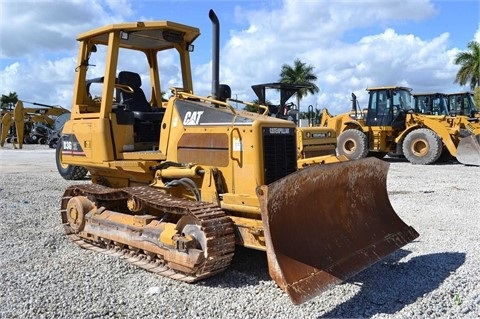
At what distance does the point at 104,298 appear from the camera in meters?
4.34

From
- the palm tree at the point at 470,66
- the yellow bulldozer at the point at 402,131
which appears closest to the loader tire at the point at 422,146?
the yellow bulldozer at the point at 402,131

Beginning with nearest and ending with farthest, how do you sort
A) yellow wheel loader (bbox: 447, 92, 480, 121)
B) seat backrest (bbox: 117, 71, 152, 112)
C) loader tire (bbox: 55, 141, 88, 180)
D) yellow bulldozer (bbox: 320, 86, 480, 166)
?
1. seat backrest (bbox: 117, 71, 152, 112)
2. loader tire (bbox: 55, 141, 88, 180)
3. yellow bulldozer (bbox: 320, 86, 480, 166)
4. yellow wheel loader (bbox: 447, 92, 480, 121)

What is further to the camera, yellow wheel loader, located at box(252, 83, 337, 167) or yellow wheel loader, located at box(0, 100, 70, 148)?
yellow wheel loader, located at box(0, 100, 70, 148)

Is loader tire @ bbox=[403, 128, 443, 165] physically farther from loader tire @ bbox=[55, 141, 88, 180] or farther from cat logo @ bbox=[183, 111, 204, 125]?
cat logo @ bbox=[183, 111, 204, 125]

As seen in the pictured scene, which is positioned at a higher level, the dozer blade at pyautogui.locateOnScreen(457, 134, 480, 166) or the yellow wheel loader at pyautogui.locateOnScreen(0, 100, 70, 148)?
the yellow wheel loader at pyautogui.locateOnScreen(0, 100, 70, 148)

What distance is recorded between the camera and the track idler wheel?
618cm

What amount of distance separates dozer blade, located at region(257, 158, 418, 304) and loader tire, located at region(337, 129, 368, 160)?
481 inches

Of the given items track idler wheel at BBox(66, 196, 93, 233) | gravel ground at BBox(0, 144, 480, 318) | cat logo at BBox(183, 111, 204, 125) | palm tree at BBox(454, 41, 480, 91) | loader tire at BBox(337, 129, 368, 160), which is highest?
palm tree at BBox(454, 41, 480, 91)

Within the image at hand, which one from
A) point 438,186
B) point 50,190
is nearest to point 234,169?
point 50,190

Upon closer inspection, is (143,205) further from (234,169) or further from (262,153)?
(262,153)

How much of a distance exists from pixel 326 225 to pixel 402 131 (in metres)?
13.8

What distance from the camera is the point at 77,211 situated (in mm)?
6258

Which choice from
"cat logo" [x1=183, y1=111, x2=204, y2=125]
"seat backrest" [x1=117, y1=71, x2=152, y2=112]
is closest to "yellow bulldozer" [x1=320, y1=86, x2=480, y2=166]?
"seat backrest" [x1=117, y1=71, x2=152, y2=112]

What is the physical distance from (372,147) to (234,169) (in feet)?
44.8
